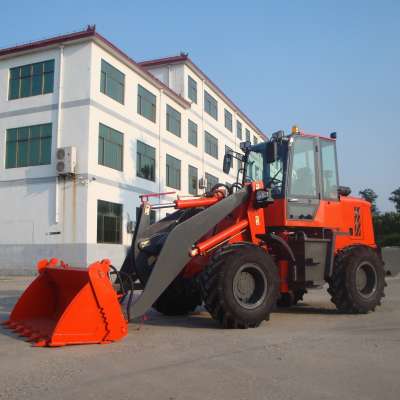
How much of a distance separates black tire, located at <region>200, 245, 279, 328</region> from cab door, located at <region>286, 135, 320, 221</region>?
1.46 meters

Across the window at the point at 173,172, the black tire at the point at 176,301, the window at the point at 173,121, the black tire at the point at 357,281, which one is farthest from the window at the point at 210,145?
the black tire at the point at 176,301

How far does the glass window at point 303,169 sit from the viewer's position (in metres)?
8.55

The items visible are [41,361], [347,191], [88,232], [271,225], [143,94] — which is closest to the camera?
[41,361]

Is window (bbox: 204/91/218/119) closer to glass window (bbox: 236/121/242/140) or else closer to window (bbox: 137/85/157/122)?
glass window (bbox: 236/121/242/140)

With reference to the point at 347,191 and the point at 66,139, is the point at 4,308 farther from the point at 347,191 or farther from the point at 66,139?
the point at 66,139

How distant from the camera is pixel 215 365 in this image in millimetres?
4961

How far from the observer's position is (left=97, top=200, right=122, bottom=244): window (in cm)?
2311

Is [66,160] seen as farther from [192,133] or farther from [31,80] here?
[192,133]

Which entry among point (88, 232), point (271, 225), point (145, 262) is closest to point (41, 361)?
point (145, 262)

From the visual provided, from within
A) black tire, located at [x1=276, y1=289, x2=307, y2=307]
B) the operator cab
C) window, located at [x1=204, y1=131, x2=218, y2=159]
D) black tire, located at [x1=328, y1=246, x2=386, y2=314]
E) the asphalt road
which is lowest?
the asphalt road

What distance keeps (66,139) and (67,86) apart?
2.61m

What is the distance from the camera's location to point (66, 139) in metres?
22.9

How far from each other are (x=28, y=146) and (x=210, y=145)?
54.3 feet

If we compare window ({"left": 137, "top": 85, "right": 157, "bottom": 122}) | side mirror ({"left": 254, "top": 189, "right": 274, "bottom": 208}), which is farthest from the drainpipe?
side mirror ({"left": 254, "top": 189, "right": 274, "bottom": 208})
